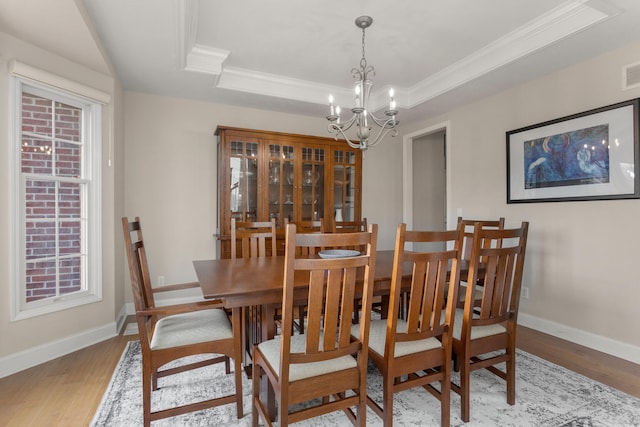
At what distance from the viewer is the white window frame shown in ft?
7.47

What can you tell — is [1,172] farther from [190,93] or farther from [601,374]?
[601,374]

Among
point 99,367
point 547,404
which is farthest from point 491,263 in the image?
point 99,367

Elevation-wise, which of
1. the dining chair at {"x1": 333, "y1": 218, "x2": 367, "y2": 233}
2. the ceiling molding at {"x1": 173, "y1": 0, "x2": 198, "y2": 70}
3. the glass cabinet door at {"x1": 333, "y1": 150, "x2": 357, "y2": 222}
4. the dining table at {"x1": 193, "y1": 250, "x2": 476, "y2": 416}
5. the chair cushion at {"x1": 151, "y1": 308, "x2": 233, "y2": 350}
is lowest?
the chair cushion at {"x1": 151, "y1": 308, "x2": 233, "y2": 350}

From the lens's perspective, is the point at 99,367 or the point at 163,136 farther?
the point at 163,136

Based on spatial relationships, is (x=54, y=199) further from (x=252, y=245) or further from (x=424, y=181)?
(x=424, y=181)

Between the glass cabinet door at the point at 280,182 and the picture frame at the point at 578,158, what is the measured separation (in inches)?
93.5

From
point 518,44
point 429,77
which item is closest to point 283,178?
point 429,77

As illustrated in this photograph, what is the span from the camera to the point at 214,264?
2385mm

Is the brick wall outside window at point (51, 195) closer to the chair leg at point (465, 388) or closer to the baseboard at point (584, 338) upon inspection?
the chair leg at point (465, 388)

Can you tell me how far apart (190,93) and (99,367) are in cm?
274

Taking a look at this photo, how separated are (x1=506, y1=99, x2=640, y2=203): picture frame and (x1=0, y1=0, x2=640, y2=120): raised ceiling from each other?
1.75ft

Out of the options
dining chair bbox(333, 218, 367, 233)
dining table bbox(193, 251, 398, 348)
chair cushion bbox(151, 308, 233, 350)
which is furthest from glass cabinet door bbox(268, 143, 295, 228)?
chair cushion bbox(151, 308, 233, 350)

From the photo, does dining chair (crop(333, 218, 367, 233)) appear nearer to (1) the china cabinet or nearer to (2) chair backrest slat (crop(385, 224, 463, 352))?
(1) the china cabinet


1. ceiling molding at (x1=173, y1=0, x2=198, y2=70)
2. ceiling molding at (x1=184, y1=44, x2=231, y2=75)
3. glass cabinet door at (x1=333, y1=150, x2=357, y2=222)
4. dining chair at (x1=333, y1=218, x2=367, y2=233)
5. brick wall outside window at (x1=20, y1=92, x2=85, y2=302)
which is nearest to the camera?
ceiling molding at (x1=173, y1=0, x2=198, y2=70)
